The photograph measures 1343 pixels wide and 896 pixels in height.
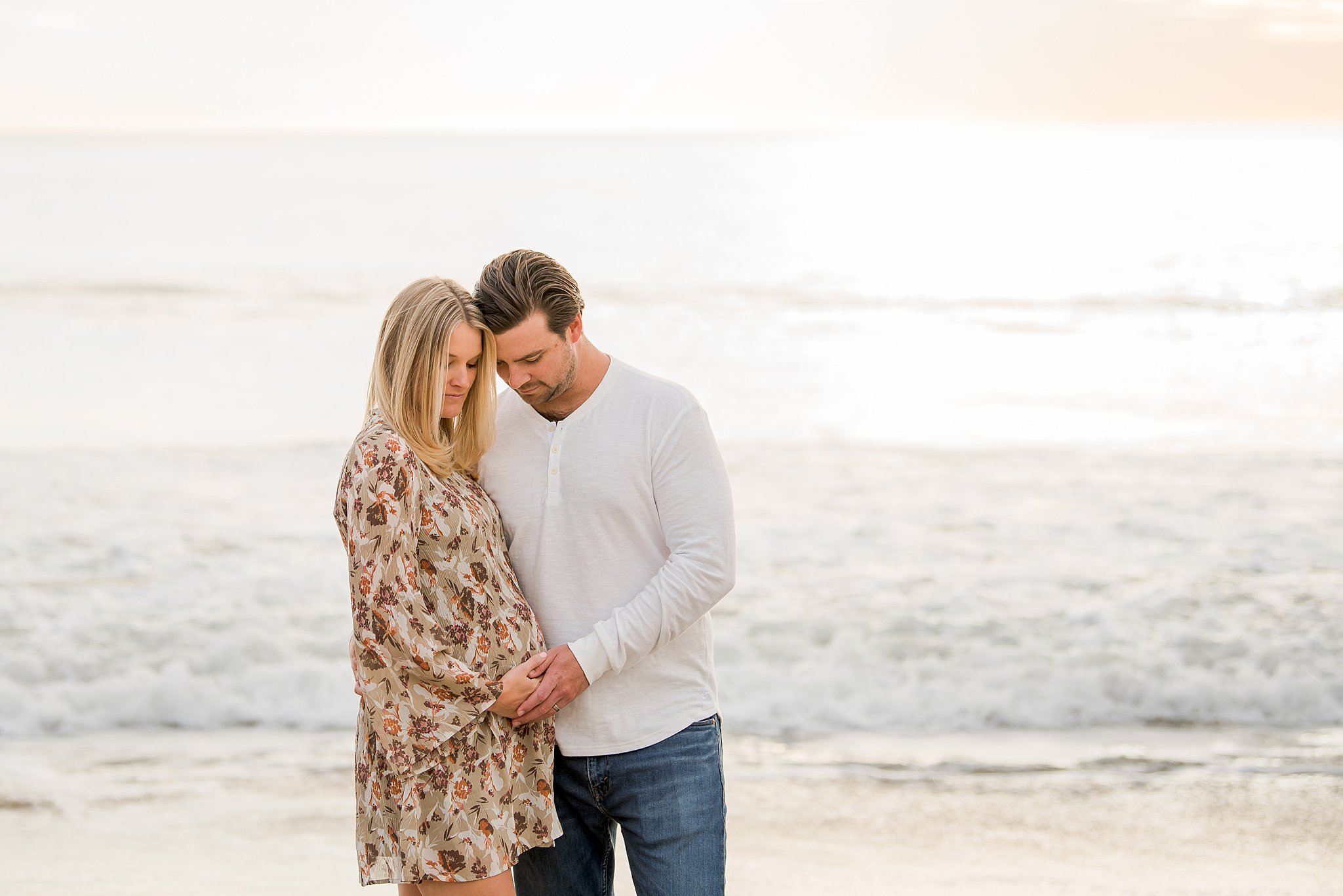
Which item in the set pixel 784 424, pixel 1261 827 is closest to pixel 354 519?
pixel 1261 827

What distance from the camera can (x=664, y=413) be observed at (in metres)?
2.33

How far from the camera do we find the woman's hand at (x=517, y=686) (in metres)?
2.15

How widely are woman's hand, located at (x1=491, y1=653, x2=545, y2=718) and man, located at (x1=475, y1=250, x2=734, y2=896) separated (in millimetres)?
53

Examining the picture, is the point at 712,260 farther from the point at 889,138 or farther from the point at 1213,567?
the point at 889,138

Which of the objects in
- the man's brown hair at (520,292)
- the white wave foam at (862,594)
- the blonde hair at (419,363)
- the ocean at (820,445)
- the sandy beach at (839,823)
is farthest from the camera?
the ocean at (820,445)

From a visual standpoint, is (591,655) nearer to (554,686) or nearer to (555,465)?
(554,686)

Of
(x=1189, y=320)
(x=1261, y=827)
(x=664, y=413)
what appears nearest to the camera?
(x=664, y=413)

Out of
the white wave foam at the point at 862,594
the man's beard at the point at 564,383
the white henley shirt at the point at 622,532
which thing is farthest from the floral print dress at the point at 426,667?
the white wave foam at the point at 862,594

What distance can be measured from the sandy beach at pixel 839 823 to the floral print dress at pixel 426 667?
1917mm

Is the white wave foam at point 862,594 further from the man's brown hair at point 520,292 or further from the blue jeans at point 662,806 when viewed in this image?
the man's brown hair at point 520,292

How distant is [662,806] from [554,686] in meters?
0.36

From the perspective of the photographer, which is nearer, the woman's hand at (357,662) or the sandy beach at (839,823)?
the woman's hand at (357,662)

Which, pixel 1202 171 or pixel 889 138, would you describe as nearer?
pixel 1202 171

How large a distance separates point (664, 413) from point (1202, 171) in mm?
47994
